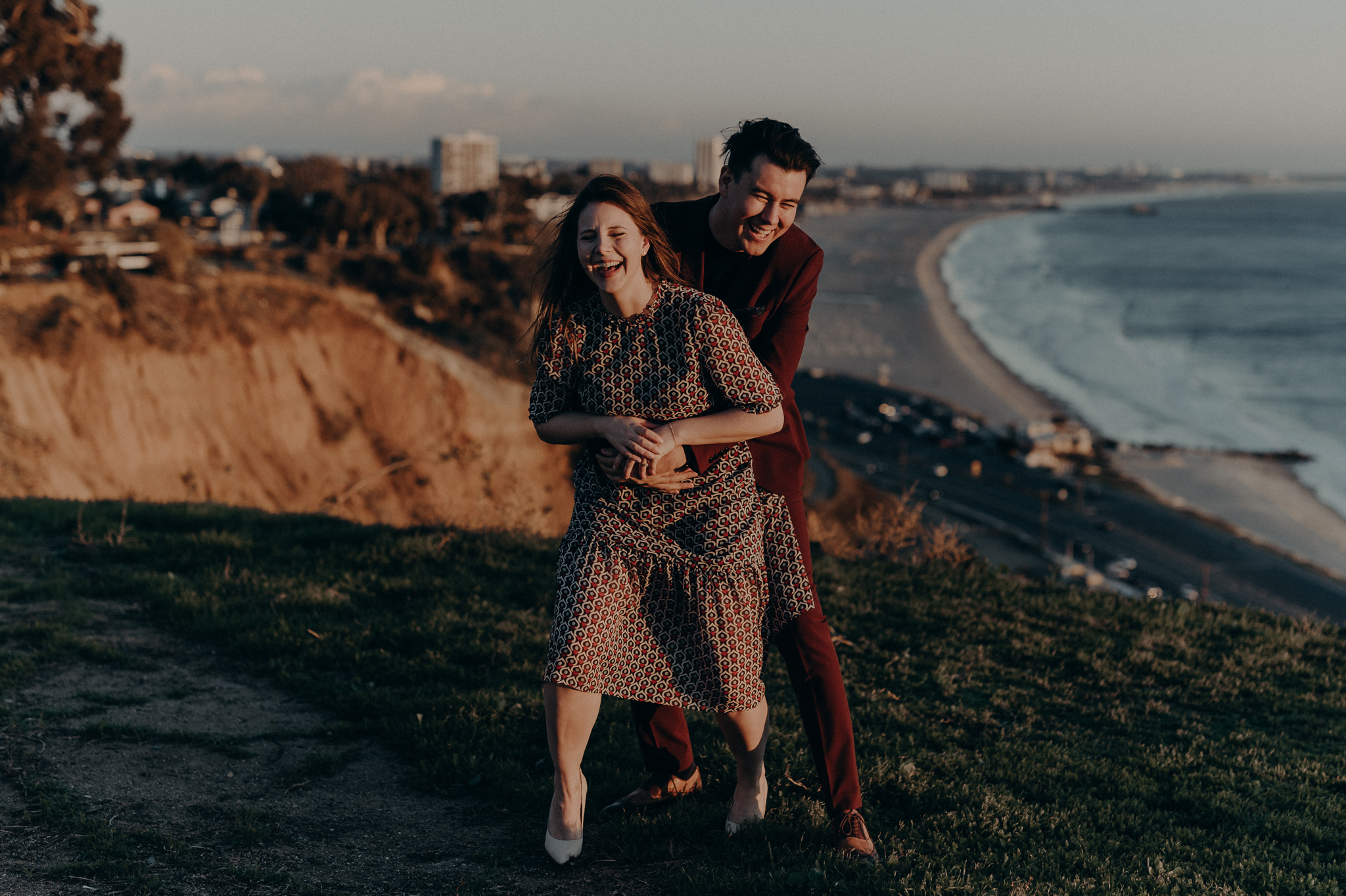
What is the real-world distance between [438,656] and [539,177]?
75209mm

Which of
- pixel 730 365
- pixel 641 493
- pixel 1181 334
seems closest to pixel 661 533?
pixel 641 493

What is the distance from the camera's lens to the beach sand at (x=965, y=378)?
26609 millimetres

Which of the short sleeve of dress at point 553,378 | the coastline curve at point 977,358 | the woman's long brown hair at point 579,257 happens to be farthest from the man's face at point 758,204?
the coastline curve at point 977,358

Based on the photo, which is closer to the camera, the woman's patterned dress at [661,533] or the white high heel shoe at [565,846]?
the woman's patterned dress at [661,533]

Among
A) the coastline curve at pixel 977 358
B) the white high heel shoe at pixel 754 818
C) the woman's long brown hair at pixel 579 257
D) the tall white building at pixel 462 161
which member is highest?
the tall white building at pixel 462 161

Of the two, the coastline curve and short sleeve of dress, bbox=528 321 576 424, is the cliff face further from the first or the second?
the coastline curve

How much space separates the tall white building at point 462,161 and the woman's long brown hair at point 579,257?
4177 inches

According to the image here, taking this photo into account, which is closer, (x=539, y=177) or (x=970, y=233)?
(x=539, y=177)

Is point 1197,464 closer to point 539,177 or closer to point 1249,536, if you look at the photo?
point 1249,536

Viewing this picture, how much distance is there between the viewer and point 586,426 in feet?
10.4

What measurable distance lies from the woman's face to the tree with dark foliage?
98.9 ft

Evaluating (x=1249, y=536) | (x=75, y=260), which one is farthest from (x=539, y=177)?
(x=1249, y=536)

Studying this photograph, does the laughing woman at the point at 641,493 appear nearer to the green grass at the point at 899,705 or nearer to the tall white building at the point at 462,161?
the green grass at the point at 899,705

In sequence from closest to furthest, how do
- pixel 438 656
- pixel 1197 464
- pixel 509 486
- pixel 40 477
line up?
pixel 438 656 → pixel 509 486 → pixel 40 477 → pixel 1197 464
